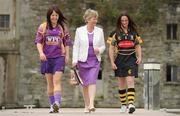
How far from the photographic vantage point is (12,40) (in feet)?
114

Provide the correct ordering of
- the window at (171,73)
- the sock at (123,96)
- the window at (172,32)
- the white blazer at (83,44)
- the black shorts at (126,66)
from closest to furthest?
1. the white blazer at (83,44)
2. the black shorts at (126,66)
3. the sock at (123,96)
4. the window at (171,73)
5. the window at (172,32)

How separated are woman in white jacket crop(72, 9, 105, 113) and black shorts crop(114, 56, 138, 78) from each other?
66 cm

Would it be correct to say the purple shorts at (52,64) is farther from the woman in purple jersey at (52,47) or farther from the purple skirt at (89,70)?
the purple skirt at (89,70)

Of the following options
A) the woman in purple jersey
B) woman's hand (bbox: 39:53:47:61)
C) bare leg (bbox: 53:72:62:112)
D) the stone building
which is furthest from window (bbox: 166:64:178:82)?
woman's hand (bbox: 39:53:47:61)

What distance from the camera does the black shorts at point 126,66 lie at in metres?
12.5

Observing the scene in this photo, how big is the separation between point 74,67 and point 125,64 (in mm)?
1215

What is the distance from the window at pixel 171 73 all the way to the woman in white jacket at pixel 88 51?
2240 centimetres

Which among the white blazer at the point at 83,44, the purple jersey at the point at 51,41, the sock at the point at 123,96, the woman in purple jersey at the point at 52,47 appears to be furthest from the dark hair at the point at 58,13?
the sock at the point at 123,96

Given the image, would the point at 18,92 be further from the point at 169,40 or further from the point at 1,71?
the point at 169,40

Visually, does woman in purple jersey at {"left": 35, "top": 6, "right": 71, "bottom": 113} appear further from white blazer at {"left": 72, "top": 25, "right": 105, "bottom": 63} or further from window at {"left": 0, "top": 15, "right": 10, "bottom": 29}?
window at {"left": 0, "top": 15, "right": 10, "bottom": 29}

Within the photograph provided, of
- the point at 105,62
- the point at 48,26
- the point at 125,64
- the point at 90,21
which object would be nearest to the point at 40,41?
the point at 48,26

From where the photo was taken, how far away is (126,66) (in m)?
12.5

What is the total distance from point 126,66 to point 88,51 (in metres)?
1.00

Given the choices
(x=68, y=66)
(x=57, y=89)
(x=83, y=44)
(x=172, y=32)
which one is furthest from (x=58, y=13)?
(x=172, y=32)
